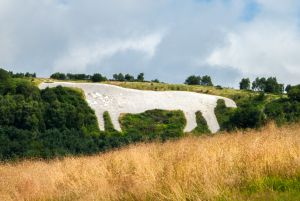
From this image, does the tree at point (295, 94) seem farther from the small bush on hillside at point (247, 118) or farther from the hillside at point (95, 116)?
the small bush on hillside at point (247, 118)

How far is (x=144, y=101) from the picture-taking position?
7862 cm

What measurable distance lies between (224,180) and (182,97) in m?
73.3

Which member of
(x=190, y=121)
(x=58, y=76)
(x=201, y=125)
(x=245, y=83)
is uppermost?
(x=245, y=83)

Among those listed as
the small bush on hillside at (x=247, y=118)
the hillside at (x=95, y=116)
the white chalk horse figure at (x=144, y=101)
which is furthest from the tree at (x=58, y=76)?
the small bush on hillside at (x=247, y=118)

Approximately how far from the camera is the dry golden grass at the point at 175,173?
8.80m

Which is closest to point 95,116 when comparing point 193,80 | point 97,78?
point 97,78

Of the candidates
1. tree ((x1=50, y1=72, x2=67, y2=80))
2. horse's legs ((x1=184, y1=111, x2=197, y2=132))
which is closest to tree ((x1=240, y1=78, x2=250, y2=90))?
tree ((x1=50, y1=72, x2=67, y2=80))

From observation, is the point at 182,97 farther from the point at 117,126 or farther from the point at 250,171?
the point at 250,171

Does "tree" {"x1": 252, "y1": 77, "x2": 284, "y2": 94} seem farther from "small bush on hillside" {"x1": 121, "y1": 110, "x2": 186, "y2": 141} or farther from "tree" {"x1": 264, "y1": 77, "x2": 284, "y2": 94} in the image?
"small bush on hillside" {"x1": 121, "y1": 110, "x2": 186, "y2": 141}

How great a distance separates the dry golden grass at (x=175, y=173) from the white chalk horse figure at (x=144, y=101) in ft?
178

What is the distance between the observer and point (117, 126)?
6619 centimetres

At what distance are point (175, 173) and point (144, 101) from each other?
68.8 metres

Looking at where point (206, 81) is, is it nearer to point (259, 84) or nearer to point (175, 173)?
point (259, 84)

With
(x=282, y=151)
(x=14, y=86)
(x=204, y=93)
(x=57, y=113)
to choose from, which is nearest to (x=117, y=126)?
(x=57, y=113)
